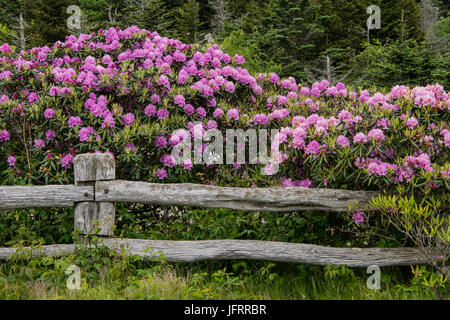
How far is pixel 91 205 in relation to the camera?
13.0ft

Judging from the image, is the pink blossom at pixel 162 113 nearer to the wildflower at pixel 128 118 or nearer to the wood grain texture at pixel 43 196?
the wildflower at pixel 128 118

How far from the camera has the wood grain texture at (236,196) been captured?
150 inches

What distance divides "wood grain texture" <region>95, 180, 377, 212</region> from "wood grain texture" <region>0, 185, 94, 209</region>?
0.14 metres

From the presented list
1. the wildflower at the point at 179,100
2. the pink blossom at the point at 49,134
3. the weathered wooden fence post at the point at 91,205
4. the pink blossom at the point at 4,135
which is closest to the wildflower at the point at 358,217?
the weathered wooden fence post at the point at 91,205

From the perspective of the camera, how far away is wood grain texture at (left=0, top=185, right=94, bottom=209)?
3.91 metres

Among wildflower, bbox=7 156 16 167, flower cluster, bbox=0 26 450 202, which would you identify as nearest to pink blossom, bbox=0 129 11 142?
flower cluster, bbox=0 26 450 202

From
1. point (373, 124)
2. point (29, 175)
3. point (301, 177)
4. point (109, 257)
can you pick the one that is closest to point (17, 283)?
point (109, 257)

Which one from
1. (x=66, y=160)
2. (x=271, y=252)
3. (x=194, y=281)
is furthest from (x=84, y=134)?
(x=271, y=252)

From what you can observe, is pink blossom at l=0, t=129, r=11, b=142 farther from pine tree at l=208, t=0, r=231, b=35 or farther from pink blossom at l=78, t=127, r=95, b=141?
pine tree at l=208, t=0, r=231, b=35

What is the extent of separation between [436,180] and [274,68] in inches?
418

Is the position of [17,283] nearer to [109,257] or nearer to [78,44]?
[109,257]

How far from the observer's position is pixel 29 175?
4.66 metres

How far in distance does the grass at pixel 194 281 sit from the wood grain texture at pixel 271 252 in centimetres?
10

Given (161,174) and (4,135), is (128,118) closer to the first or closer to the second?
(161,174)
